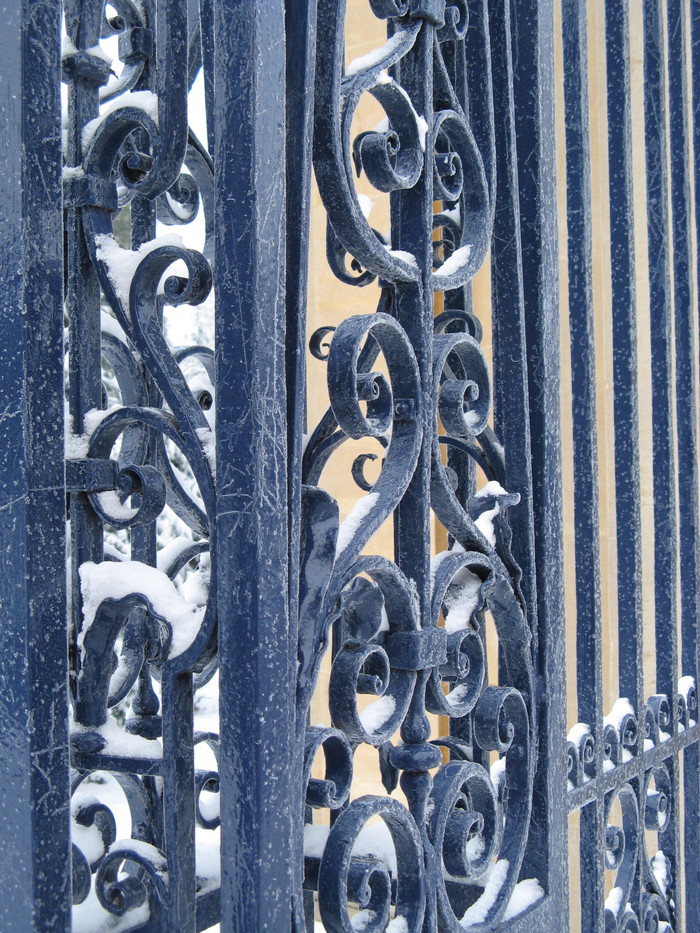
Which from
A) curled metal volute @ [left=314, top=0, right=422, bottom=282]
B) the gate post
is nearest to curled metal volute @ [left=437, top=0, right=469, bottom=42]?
curled metal volute @ [left=314, top=0, right=422, bottom=282]

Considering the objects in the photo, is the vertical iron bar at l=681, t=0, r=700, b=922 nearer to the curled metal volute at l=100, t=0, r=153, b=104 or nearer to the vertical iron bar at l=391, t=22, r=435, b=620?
the vertical iron bar at l=391, t=22, r=435, b=620

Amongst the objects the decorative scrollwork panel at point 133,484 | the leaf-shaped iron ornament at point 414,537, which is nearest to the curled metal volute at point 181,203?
the decorative scrollwork panel at point 133,484

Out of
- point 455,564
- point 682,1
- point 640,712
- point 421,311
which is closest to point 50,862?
point 455,564

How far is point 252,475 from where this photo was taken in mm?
836

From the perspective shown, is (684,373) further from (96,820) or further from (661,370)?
(96,820)

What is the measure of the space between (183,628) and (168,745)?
0.38ft

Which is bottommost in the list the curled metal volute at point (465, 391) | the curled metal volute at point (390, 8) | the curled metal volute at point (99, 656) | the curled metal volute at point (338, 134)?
the curled metal volute at point (99, 656)

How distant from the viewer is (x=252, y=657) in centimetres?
83

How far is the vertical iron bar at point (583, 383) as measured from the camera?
1572 mm

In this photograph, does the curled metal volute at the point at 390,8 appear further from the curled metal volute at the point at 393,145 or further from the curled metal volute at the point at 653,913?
the curled metal volute at the point at 653,913

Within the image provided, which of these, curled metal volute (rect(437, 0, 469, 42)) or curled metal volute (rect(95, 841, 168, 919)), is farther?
curled metal volute (rect(437, 0, 469, 42))

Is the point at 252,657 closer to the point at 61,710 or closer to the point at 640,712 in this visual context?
the point at 61,710

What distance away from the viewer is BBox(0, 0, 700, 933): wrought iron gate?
81cm

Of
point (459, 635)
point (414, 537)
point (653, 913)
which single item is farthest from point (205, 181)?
point (653, 913)
